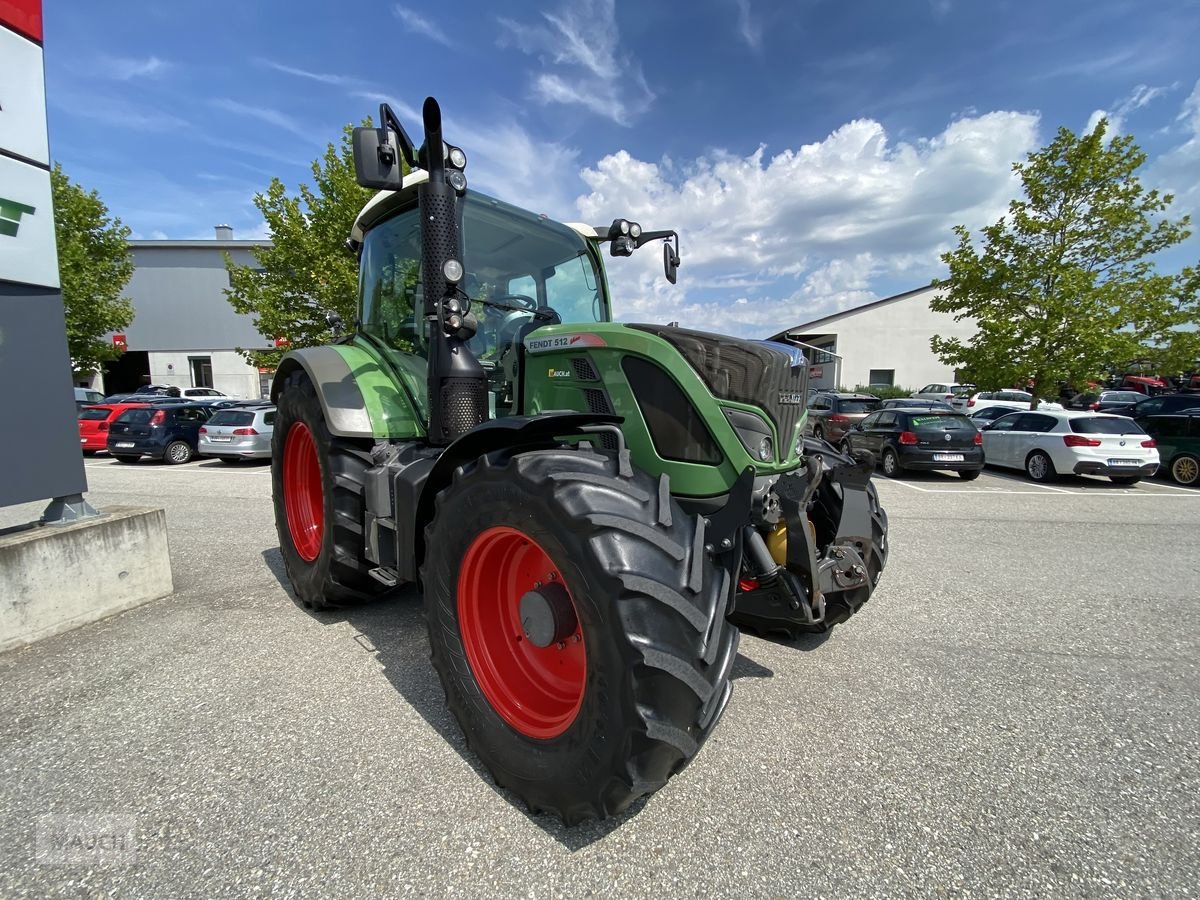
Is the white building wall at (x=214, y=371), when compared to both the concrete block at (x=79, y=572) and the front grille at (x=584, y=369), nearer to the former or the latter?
the concrete block at (x=79, y=572)

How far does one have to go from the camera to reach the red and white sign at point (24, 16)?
306 cm

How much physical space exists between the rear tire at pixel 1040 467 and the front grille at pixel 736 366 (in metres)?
10.7

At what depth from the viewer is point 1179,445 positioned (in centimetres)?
1027

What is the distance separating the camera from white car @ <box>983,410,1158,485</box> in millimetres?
9500

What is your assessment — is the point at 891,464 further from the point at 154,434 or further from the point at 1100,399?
the point at 1100,399

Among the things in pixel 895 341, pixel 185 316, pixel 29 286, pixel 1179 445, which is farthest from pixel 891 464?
pixel 185 316

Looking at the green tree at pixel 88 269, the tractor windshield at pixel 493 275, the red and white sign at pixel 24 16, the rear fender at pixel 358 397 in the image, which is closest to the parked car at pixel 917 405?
the tractor windshield at pixel 493 275

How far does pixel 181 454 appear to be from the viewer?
1234 centimetres

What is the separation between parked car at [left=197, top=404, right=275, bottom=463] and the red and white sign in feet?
30.3

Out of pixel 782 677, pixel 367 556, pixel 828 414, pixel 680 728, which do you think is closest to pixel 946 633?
pixel 782 677

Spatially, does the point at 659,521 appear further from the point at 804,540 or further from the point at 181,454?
the point at 181,454

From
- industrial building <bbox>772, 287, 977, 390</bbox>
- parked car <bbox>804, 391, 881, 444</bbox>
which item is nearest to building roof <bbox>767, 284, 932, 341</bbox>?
industrial building <bbox>772, 287, 977, 390</bbox>

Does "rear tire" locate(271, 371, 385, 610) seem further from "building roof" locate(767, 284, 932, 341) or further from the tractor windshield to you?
"building roof" locate(767, 284, 932, 341)

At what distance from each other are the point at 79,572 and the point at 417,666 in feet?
7.40
